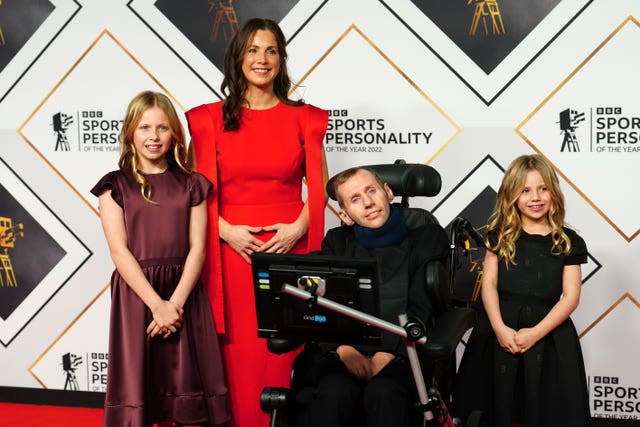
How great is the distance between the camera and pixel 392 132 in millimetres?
3760

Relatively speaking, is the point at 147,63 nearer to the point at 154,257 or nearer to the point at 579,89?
the point at 154,257

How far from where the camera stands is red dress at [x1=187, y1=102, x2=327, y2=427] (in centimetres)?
299

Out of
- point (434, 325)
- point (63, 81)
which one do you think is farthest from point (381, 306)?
point (63, 81)

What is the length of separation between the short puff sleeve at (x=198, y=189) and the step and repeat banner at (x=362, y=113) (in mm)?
1041

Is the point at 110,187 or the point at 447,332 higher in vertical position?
the point at 110,187

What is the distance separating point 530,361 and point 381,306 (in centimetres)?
66

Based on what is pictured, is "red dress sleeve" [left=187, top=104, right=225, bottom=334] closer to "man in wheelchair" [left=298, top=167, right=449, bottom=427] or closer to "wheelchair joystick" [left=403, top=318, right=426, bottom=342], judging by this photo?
"man in wheelchair" [left=298, top=167, right=449, bottom=427]

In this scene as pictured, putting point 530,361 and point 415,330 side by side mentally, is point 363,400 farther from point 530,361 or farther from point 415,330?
point 530,361

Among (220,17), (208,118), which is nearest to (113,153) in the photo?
(220,17)

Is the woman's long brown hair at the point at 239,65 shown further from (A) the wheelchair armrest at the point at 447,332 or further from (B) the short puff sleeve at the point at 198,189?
(A) the wheelchair armrest at the point at 447,332

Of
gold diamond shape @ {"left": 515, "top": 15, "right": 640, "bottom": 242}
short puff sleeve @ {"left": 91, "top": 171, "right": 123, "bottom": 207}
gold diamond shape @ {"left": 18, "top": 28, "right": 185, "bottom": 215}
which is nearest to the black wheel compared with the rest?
gold diamond shape @ {"left": 515, "top": 15, "right": 640, "bottom": 242}

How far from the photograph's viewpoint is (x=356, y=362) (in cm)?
252

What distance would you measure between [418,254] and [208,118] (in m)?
0.97

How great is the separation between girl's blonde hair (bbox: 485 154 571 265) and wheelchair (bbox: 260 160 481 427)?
289mm
